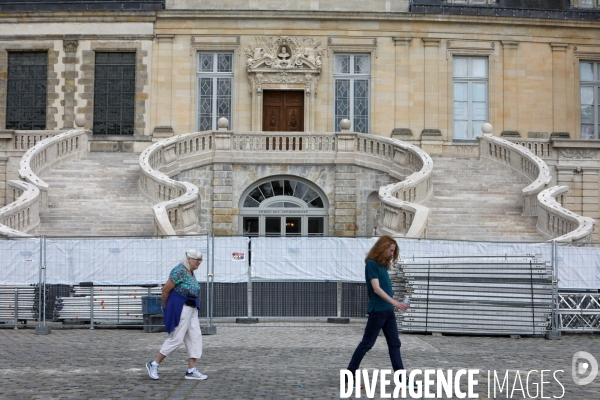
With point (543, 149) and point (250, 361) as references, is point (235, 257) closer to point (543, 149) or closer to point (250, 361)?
point (250, 361)

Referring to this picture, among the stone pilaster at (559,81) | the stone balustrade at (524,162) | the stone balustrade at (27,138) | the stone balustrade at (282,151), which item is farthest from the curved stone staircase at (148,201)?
the stone pilaster at (559,81)

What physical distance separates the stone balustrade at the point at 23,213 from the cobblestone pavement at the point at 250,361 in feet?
25.0

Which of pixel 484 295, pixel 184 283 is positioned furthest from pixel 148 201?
pixel 184 283

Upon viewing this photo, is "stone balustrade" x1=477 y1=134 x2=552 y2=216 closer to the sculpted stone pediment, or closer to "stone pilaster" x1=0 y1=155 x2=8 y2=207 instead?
the sculpted stone pediment

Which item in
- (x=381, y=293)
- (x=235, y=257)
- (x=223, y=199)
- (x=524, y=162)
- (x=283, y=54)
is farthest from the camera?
(x=283, y=54)

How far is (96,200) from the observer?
1116 inches

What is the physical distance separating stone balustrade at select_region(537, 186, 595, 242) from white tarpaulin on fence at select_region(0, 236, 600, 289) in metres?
5.56

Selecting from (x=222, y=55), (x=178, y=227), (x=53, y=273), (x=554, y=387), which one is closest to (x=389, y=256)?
(x=554, y=387)

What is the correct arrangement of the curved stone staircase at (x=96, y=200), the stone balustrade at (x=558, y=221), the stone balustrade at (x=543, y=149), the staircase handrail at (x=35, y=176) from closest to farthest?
the stone balustrade at (x=558, y=221) < the staircase handrail at (x=35, y=176) < the curved stone staircase at (x=96, y=200) < the stone balustrade at (x=543, y=149)

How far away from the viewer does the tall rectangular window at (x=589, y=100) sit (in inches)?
1459

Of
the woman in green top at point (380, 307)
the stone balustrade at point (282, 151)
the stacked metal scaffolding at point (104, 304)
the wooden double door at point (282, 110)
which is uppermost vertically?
the wooden double door at point (282, 110)

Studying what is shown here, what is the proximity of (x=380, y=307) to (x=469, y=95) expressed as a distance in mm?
26620

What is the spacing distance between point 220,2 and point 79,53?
16.7ft

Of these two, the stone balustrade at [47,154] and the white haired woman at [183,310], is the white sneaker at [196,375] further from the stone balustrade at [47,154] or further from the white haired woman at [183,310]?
the stone balustrade at [47,154]
